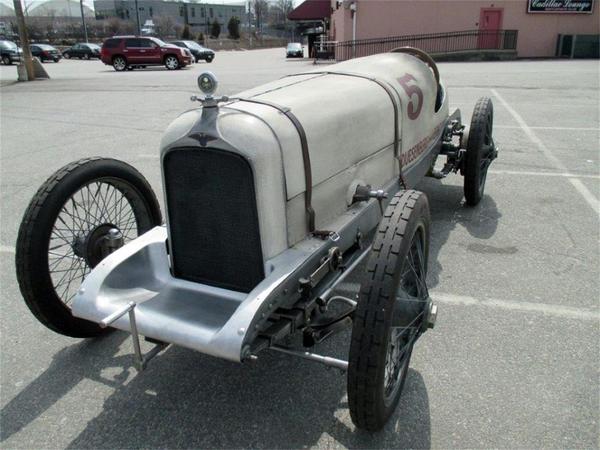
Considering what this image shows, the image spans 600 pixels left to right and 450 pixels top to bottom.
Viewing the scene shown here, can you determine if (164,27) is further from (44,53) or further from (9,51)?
(9,51)

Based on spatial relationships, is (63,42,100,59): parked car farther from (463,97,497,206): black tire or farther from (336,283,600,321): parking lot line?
(336,283,600,321): parking lot line

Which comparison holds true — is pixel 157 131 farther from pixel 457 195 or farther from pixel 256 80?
pixel 256 80

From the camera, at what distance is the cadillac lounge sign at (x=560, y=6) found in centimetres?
2683

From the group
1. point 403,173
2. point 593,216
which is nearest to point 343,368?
point 403,173

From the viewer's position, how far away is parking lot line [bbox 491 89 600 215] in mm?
5426

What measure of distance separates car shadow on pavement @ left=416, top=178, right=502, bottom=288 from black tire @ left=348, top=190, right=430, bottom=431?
1.47 m

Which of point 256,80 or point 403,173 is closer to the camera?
point 403,173

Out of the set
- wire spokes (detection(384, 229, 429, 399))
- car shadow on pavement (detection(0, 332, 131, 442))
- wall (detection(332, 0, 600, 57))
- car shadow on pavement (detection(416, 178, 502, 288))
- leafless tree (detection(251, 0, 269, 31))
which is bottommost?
car shadow on pavement (detection(0, 332, 131, 442))

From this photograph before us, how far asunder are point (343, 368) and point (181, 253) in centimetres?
111

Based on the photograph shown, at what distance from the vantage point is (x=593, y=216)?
5.04 metres

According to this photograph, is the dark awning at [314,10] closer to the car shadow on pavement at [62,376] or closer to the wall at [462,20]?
the wall at [462,20]

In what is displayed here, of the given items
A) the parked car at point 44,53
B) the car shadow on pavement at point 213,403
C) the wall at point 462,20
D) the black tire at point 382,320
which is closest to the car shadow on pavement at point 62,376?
the car shadow on pavement at point 213,403

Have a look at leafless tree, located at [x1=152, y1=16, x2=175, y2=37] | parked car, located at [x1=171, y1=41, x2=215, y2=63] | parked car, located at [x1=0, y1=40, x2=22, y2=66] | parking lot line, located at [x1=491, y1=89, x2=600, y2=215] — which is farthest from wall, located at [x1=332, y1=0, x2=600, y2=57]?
leafless tree, located at [x1=152, y1=16, x2=175, y2=37]

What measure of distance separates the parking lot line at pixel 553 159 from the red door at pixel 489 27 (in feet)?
60.8
